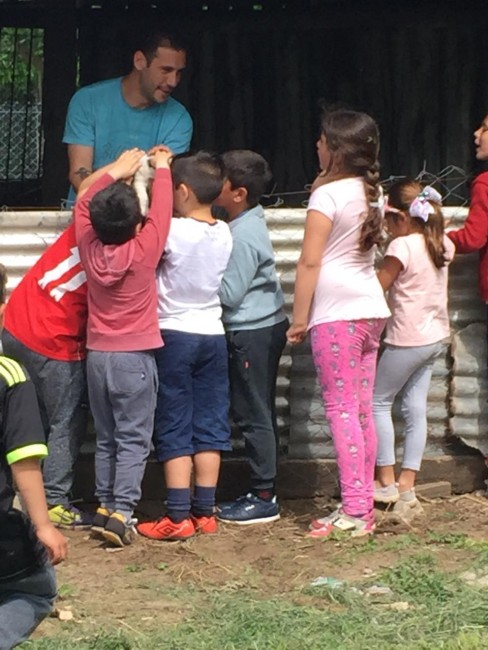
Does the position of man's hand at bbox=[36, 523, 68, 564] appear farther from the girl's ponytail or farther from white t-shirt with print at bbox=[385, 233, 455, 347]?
white t-shirt with print at bbox=[385, 233, 455, 347]

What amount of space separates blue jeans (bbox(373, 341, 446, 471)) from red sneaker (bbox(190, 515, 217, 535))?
2.75 feet

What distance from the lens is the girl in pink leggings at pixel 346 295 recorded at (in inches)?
220

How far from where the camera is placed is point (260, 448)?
5980 millimetres

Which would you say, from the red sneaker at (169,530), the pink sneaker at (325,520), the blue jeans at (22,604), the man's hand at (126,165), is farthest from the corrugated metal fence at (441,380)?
the blue jeans at (22,604)

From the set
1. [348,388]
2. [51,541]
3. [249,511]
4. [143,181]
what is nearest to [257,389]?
[348,388]

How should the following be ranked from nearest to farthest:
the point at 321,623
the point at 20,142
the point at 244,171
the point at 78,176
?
1. the point at 321,623
2. the point at 244,171
3. the point at 78,176
4. the point at 20,142

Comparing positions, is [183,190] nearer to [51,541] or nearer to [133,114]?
[133,114]

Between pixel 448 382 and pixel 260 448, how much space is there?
40.8 inches

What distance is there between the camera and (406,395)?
6.15 meters

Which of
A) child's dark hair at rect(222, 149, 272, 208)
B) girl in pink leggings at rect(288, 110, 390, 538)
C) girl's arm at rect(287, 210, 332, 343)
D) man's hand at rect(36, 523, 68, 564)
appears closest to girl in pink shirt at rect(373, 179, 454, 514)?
girl in pink leggings at rect(288, 110, 390, 538)

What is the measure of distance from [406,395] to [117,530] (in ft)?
4.99

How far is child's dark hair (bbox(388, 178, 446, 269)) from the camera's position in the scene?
19.4ft

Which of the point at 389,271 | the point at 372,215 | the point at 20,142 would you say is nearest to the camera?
the point at 372,215

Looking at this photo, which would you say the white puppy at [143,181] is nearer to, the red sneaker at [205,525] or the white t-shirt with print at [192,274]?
the white t-shirt with print at [192,274]
